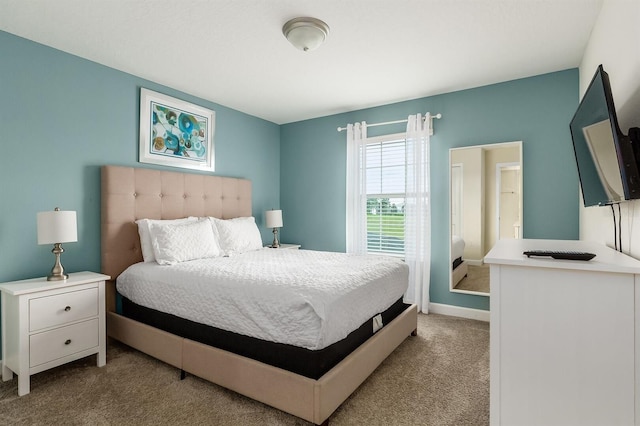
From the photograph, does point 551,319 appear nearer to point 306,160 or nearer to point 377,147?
point 377,147

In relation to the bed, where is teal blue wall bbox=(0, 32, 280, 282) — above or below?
above

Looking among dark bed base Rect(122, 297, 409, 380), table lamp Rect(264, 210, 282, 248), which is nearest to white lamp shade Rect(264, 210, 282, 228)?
table lamp Rect(264, 210, 282, 248)

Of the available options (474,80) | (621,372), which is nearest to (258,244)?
(474,80)

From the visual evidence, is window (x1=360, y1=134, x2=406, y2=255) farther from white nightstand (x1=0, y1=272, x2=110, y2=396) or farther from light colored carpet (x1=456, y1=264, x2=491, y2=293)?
white nightstand (x1=0, y1=272, x2=110, y2=396)

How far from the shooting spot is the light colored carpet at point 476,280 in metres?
3.46

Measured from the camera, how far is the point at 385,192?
13.3 feet

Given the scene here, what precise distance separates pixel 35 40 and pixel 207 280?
7.62 feet

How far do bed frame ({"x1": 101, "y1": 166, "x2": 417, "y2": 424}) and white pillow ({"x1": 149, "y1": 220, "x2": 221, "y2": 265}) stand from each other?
343mm

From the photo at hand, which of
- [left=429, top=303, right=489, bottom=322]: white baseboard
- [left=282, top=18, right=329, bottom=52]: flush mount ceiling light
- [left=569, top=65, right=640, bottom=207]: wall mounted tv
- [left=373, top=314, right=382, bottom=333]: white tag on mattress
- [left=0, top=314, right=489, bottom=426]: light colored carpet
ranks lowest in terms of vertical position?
[left=0, top=314, right=489, bottom=426]: light colored carpet

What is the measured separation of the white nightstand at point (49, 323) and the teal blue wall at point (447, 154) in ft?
9.05

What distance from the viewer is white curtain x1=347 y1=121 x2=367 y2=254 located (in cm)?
418

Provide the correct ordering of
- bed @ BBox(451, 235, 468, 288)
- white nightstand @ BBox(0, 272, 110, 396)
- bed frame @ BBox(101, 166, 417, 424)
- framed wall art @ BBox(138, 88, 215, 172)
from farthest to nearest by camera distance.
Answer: bed @ BBox(451, 235, 468, 288), framed wall art @ BBox(138, 88, 215, 172), white nightstand @ BBox(0, 272, 110, 396), bed frame @ BBox(101, 166, 417, 424)

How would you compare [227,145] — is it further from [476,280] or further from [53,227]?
[476,280]

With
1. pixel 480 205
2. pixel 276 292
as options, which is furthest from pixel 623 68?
pixel 276 292
